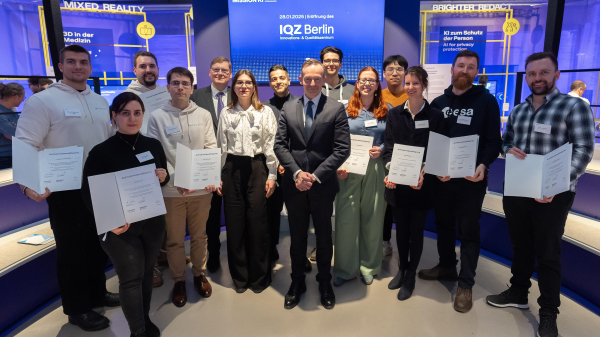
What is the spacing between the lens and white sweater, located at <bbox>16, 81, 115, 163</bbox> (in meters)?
2.07

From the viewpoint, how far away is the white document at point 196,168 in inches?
88.6

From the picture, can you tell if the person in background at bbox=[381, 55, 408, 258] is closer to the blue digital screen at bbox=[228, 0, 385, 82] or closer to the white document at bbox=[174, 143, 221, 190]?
the blue digital screen at bbox=[228, 0, 385, 82]

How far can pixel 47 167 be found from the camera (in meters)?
1.94

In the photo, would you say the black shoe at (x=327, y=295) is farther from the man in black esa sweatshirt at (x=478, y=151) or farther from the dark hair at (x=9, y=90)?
the dark hair at (x=9, y=90)

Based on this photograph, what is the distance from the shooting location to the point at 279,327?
7.72 feet

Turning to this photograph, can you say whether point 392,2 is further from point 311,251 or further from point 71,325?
point 71,325

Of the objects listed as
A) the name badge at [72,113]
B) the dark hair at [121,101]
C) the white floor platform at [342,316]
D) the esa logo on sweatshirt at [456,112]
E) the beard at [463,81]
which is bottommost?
→ the white floor platform at [342,316]

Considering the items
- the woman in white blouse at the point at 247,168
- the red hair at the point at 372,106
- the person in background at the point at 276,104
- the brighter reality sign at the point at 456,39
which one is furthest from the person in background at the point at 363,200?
the brighter reality sign at the point at 456,39

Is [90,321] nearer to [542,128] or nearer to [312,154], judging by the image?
[312,154]

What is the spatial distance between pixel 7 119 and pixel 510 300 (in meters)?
5.62

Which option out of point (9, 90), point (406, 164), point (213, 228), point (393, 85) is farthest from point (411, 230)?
point (9, 90)

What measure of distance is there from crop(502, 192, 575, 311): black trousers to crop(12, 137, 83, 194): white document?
2965 mm

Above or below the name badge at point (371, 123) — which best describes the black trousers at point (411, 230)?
below

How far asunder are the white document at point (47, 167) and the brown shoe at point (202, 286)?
127 centimetres
